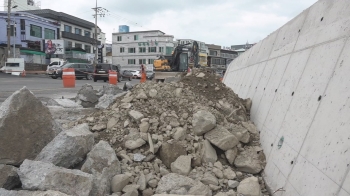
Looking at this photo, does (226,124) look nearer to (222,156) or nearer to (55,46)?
(222,156)

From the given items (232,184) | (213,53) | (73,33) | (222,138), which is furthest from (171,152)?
(213,53)

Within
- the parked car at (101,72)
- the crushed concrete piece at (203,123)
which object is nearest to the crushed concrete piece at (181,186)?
the crushed concrete piece at (203,123)

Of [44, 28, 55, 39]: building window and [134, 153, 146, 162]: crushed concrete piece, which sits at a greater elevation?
[134, 153, 146, 162]: crushed concrete piece

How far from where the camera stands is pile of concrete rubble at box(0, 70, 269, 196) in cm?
307

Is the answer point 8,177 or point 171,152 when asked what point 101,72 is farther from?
point 8,177

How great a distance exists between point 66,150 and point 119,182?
0.72 meters

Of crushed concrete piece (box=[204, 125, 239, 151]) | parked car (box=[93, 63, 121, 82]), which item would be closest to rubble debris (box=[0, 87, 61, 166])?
crushed concrete piece (box=[204, 125, 239, 151])

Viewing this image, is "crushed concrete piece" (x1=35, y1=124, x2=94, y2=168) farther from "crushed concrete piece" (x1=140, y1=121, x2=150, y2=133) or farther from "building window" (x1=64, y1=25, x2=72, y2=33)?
"building window" (x1=64, y1=25, x2=72, y2=33)

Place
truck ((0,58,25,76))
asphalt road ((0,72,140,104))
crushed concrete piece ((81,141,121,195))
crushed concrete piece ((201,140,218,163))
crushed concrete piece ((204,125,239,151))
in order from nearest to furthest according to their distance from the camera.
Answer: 1. crushed concrete piece ((81,141,121,195))
2. crushed concrete piece ((201,140,218,163))
3. crushed concrete piece ((204,125,239,151))
4. asphalt road ((0,72,140,104))
5. truck ((0,58,25,76))

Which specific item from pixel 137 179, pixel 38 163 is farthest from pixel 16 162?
pixel 137 179

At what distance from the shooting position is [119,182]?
3.39 m

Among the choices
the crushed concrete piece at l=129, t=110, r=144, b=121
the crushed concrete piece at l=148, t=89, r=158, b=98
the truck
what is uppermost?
the crushed concrete piece at l=148, t=89, r=158, b=98

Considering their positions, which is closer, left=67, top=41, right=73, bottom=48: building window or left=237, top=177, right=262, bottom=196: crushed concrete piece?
left=237, top=177, right=262, bottom=196: crushed concrete piece

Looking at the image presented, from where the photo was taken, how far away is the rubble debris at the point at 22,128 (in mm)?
3402
